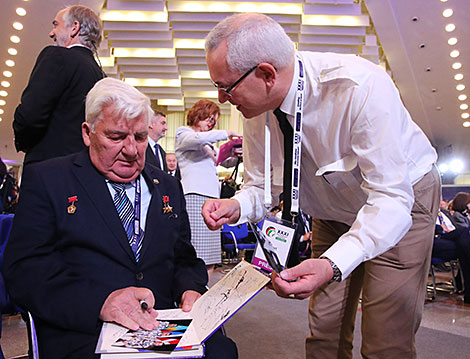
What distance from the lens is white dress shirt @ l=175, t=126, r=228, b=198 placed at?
122 inches

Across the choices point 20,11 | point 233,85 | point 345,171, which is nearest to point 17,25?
point 20,11

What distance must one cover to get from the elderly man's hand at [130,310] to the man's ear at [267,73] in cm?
68

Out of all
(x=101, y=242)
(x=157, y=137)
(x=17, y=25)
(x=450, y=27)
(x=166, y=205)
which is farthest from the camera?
(x=450, y=27)

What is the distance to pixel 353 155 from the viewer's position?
4.26 ft

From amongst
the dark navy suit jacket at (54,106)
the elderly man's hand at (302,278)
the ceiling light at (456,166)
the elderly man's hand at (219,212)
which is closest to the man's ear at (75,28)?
the dark navy suit jacket at (54,106)

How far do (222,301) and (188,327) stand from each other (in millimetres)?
105

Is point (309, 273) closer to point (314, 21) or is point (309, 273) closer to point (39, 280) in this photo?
point (39, 280)

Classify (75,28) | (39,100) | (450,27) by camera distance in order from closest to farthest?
(39,100)
(75,28)
(450,27)

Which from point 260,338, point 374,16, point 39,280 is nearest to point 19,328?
point 260,338

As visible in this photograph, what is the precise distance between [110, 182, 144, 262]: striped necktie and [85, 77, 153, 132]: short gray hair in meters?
0.22

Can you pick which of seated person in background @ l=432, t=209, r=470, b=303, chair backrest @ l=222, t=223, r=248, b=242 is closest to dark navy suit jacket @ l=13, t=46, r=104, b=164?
chair backrest @ l=222, t=223, r=248, b=242

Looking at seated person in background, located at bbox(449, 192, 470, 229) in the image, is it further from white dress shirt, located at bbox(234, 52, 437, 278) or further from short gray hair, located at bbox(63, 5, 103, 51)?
short gray hair, located at bbox(63, 5, 103, 51)

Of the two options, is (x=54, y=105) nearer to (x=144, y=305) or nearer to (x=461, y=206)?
(x=144, y=305)

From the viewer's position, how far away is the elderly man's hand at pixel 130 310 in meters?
1.10
